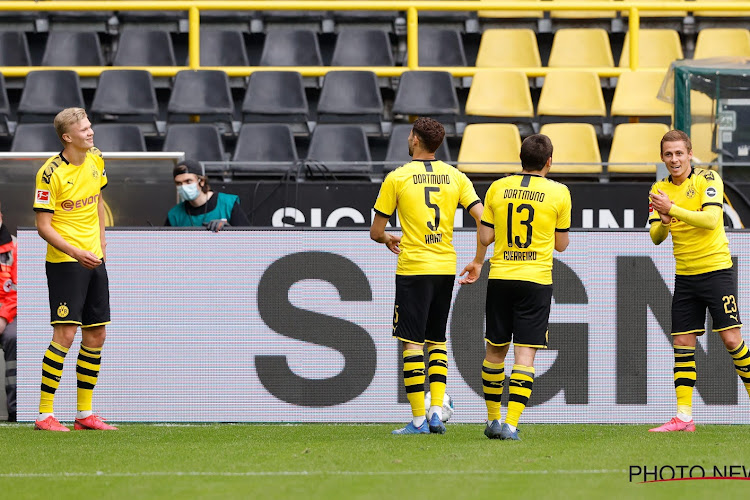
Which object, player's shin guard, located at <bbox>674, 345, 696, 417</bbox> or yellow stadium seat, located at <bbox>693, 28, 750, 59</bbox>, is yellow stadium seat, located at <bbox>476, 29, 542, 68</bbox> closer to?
yellow stadium seat, located at <bbox>693, 28, 750, 59</bbox>

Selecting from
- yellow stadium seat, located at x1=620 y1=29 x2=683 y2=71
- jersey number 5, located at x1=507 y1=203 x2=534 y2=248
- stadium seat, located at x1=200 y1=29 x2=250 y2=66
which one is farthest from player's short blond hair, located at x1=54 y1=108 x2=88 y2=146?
yellow stadium seat, located at x1=620 y1=29 x2=683 y2=71

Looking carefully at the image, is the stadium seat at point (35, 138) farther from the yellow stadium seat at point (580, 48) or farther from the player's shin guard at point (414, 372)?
the player's shin guard at point (414, 372)

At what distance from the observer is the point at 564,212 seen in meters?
6.05

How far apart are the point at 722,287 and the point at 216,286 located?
133 inches

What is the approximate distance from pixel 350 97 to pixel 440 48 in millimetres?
1747

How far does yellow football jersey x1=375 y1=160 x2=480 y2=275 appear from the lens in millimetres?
6301

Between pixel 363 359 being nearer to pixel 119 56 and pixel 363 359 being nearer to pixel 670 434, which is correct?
pixel 670 434

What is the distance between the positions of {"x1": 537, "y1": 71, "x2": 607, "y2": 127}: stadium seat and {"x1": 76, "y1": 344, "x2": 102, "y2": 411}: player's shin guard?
655 centimetres

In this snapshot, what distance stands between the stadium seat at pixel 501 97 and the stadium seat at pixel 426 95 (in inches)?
9.5

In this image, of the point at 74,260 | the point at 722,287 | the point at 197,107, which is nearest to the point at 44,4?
the point at 197,107

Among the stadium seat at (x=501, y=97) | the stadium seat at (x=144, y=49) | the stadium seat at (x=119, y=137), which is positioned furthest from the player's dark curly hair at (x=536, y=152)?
the stadium seat at (x=144, y=49)

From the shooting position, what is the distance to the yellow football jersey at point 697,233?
6547mm

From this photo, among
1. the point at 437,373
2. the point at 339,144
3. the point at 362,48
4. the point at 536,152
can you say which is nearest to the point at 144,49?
the point at 362,48

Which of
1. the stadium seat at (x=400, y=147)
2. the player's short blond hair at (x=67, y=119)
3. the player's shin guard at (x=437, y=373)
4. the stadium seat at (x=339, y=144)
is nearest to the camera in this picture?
the player's shin guard at (x=437, y=373)
